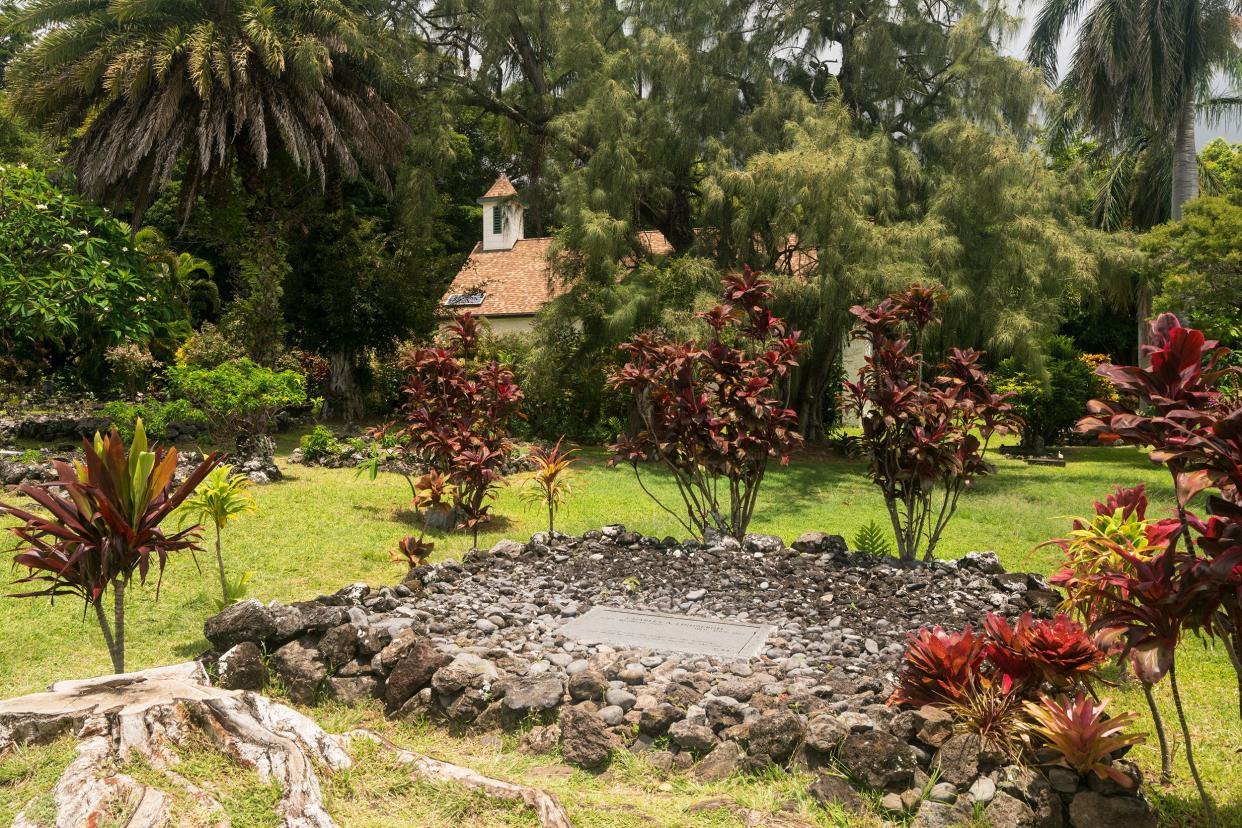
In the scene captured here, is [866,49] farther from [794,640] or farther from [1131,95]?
[794,640]

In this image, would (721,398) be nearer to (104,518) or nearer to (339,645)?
(339,645)

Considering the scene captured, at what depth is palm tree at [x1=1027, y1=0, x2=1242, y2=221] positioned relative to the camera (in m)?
17.1

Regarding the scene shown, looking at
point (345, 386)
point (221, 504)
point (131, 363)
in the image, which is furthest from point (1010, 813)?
point (345, 386)

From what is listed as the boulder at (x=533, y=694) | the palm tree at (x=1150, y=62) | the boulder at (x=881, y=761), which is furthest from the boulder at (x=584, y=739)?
the palm tree at (x=1150, y=62)

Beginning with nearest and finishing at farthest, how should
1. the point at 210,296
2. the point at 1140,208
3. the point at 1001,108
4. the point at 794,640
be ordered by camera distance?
the point at 794,640
the point at 1001,108
the point at 210,296
the point at 1140,208

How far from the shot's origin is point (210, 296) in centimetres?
2025

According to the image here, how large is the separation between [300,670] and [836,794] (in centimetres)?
283

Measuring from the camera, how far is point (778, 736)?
12.6 feet

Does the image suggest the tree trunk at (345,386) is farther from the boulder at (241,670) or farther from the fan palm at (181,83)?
the boulder at (241,670)

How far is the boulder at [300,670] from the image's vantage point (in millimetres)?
4762

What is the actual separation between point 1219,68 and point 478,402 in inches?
682

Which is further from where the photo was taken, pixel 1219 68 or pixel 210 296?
pixel 210 296

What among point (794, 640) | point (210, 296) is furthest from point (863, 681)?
point (210, 296)

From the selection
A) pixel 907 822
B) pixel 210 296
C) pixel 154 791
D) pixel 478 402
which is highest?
pixel 210 296
